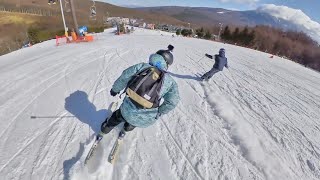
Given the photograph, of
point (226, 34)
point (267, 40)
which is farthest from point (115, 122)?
point (267, 40)

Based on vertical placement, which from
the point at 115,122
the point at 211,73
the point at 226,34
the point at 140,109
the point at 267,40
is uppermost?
the point at 140,109

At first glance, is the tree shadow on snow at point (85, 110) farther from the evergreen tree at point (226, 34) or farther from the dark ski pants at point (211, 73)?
the evergreen tree at point (226, 34)

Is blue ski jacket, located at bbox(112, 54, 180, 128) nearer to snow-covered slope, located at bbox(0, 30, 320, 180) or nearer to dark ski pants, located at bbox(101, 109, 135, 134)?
dark ski pants, located at bbox(101, 109, 135, 134)

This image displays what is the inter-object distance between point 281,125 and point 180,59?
29.9 feet

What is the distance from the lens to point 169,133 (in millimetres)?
6094

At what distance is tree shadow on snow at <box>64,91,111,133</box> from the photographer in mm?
6309

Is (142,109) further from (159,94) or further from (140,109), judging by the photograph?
(159,94)

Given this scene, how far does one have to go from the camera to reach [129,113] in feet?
13.9

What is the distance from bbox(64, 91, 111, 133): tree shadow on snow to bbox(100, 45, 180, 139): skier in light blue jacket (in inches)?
67.5

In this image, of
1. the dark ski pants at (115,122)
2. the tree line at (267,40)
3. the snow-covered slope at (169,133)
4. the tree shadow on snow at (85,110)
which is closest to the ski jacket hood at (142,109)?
the dark ski pants at (115,122)

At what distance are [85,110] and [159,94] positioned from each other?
11.5ft

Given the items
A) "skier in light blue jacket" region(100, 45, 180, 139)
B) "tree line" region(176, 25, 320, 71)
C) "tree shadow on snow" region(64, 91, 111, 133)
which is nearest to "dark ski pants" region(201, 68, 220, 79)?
"tree shadow on snow" region(64, 91, 111, 133)

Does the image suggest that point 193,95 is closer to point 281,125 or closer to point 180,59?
point 281,125

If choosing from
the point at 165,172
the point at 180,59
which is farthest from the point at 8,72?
the point at 165,172
